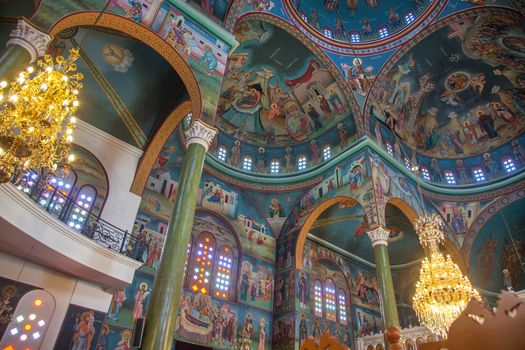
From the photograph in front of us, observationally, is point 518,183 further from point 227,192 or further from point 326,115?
point 227,192

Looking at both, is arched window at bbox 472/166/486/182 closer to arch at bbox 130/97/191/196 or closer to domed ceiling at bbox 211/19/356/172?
domed ceiling at bbox 211/19/356/172

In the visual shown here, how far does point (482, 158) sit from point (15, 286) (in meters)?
18.3

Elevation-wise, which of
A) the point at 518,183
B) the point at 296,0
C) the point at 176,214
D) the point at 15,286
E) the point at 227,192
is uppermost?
the point at 296,0

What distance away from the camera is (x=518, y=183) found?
15328 mm

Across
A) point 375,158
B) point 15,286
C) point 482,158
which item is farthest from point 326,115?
point 15,286

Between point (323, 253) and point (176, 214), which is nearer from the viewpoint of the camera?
point (176, 214)

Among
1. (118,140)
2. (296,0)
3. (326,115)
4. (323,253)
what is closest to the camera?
(118,140)

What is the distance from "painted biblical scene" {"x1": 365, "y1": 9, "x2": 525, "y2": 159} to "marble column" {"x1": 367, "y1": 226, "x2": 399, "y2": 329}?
477cm

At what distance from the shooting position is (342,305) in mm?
16266

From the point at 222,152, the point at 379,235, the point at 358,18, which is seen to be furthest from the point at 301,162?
the point at 358,18

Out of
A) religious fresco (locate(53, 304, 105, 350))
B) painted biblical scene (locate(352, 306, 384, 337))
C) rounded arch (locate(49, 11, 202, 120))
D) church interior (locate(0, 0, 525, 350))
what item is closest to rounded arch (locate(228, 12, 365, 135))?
church interior (locate(0, 0, 525, 350))

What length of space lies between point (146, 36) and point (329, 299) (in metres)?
12.8

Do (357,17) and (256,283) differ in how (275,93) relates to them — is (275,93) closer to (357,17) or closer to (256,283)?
(357,17)

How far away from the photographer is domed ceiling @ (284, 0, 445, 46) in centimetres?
1480
